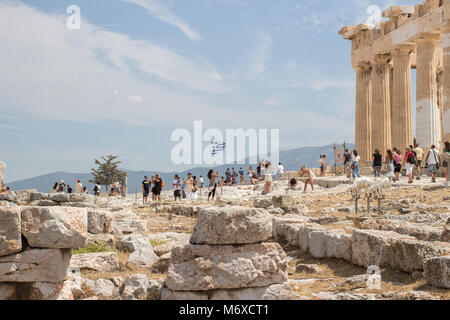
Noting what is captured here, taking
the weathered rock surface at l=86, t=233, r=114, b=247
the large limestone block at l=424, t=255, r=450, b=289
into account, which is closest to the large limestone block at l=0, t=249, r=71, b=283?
the weathered rock surface at l=86, t=233, r=114, b=247

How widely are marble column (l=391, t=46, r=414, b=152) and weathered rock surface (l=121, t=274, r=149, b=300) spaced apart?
92.4 ft

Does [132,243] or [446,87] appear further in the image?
[446,87]

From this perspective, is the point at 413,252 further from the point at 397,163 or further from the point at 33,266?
the point at 397,163

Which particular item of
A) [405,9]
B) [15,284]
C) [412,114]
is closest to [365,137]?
[412,114]

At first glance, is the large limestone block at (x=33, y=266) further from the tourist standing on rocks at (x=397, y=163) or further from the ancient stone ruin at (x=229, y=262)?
the tourist standing on rocks at (x=397, y=163)

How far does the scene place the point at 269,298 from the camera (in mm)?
5887

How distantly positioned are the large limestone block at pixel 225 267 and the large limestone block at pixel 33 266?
139 cm

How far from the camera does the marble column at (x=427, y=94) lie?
95.4 feet

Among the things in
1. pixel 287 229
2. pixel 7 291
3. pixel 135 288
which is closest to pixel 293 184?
pixel 287 229

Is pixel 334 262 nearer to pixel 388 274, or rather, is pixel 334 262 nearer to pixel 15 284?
pixel 388 274

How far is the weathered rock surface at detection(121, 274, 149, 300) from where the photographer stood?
6.18 meters

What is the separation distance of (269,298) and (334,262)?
3295 millimetres

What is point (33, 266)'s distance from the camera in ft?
19.2

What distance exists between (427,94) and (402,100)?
2853 mm
